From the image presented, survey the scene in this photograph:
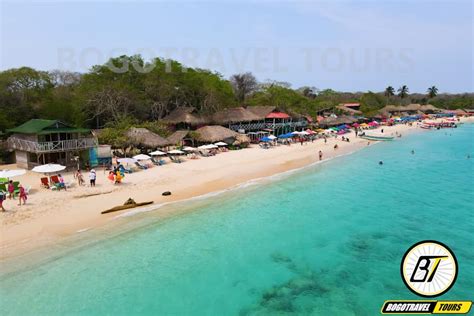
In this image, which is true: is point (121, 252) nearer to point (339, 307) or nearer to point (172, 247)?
point (172, 247)

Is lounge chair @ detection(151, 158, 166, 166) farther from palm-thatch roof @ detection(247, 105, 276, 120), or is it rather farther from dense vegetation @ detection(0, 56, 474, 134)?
palm-thatch roof @ detection(247, 105, 276, 120)

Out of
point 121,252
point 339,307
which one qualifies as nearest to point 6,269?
point 121,252

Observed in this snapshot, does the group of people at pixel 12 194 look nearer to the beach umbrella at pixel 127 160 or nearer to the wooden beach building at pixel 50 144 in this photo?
the wooden beach building at pixel 50 144

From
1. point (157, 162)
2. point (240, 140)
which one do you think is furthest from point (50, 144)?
point (240, 140)

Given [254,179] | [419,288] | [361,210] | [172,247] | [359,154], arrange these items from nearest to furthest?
[419,288]
[172,247]
[361,210]
[254,179]
[359,154]

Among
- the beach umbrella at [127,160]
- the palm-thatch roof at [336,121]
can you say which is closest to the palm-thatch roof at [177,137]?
the beach umbrella at [127,160]

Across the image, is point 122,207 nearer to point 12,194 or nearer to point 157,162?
point 12,194
